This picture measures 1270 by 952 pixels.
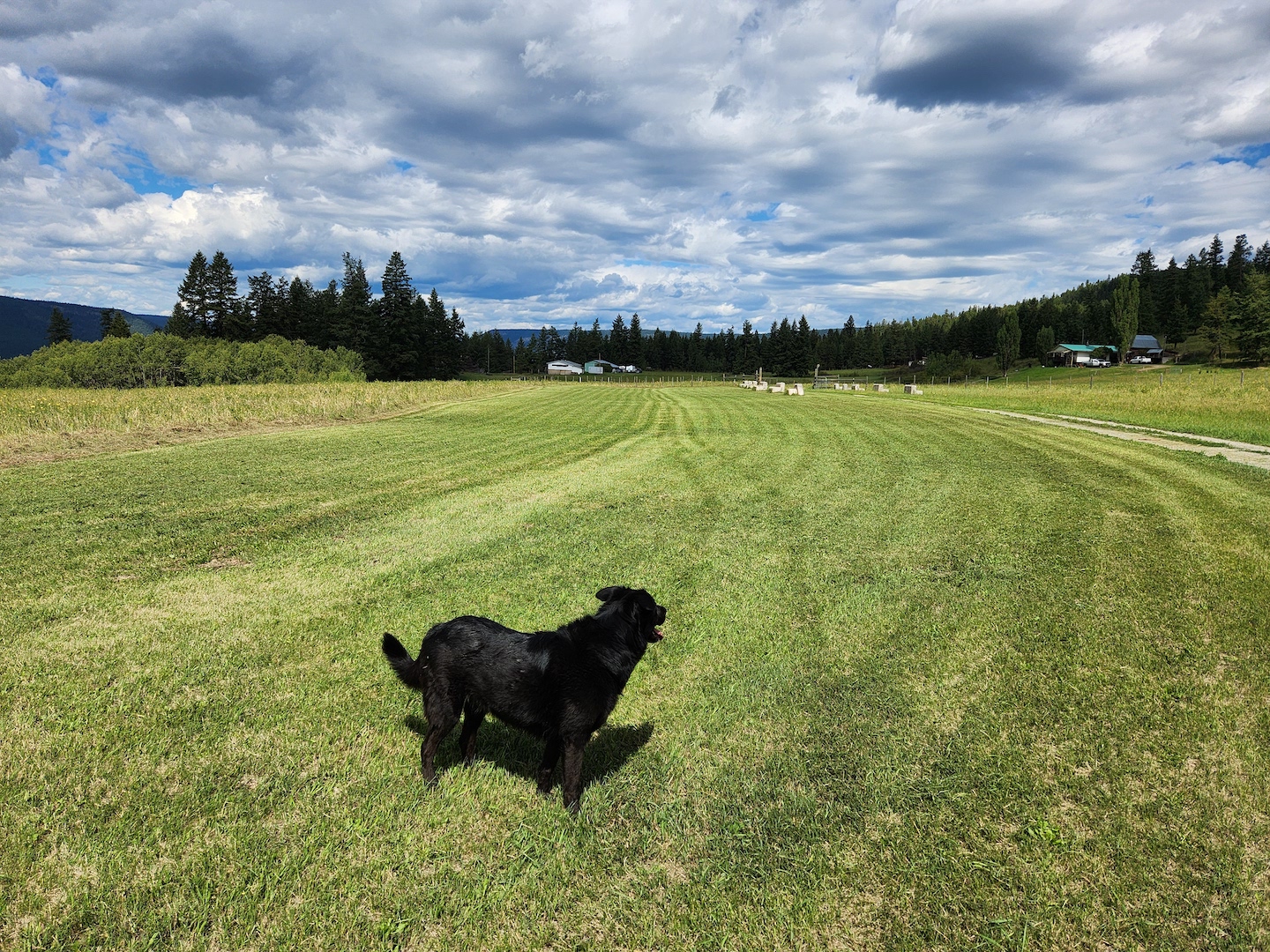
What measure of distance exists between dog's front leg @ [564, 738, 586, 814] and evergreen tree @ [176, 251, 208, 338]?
9938cm

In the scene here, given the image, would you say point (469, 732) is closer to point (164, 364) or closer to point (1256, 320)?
point (164, 364)

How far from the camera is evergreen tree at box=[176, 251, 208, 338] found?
3216 inches

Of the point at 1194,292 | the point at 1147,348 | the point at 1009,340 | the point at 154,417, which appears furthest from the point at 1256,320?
the point at 154,417

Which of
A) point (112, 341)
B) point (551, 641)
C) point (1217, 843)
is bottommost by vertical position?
point (1217, 843)

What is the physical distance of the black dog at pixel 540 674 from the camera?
3623mm

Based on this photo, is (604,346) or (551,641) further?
(604,346)

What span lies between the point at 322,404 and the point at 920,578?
91.5ft

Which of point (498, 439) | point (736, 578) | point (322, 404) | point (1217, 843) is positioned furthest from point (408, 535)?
point (322, 404)

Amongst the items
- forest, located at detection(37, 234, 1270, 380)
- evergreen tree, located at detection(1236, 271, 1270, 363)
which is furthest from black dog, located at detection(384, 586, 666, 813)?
evergreen tree, located at detection(1236, 271, 1270, 363)

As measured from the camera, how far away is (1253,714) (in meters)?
4.71

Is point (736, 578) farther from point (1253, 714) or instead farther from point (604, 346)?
point (604, 346)

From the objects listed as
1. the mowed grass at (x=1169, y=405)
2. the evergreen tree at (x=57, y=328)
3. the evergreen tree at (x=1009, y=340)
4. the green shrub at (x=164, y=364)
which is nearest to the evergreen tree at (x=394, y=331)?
the green shrub at (x=164, y=364)

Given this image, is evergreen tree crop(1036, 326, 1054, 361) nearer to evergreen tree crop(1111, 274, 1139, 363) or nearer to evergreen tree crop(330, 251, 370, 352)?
evergreen tree crop(1111, 274, 1139, 363)

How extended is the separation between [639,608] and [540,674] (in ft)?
2.51
